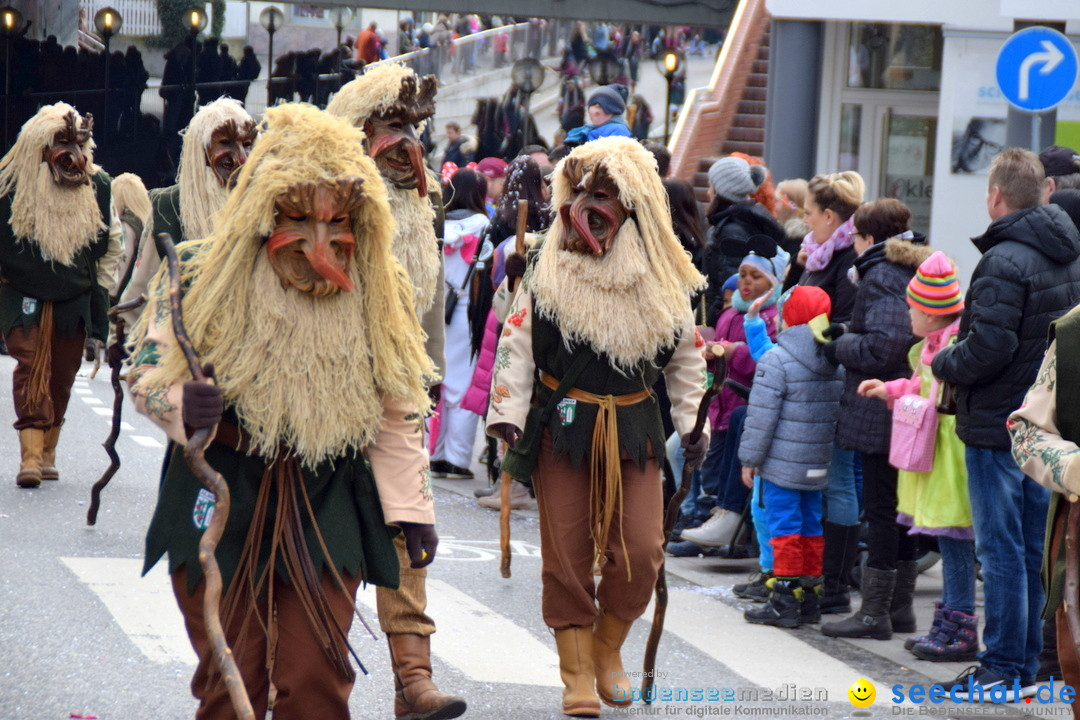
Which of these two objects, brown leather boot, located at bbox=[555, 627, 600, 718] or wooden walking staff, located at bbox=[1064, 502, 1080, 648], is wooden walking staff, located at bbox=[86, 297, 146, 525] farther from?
wooden walking staff, located at bbox=[1064, 502, 1080, 648]

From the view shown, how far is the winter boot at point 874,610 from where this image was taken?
20.6 ft

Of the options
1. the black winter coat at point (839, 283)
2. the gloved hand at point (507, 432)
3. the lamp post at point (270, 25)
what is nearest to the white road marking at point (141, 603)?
the gloved hand at point (507, 432)

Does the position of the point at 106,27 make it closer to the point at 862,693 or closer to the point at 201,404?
the point at 862,693

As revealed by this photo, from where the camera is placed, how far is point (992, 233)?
5.51m

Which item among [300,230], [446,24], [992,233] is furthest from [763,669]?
[446,24]

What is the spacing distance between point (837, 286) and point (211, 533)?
4.35 m

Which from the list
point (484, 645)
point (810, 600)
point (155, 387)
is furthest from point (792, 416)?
point (155, 387)

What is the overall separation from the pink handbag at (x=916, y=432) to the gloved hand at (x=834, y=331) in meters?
0.64

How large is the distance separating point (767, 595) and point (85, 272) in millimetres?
4808

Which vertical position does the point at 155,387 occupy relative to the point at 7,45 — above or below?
below

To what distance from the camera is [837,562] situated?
6.72m

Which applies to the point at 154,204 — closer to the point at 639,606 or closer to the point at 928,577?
the point at 639,606

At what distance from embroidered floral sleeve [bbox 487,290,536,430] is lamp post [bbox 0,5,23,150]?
19416 millimetres

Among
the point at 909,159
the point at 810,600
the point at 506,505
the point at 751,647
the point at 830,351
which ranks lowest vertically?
the point at 751,647
